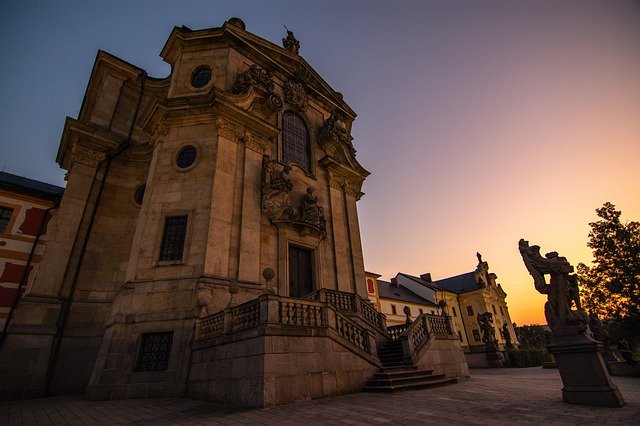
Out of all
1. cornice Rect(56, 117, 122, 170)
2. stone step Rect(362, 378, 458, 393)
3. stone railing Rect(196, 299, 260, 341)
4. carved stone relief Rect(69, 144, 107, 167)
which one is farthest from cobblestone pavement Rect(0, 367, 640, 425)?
cornice Rect(56, 117, 122, 170)

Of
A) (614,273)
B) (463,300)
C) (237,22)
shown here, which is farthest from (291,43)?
(463,300)

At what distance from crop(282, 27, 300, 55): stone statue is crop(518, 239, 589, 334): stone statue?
22141 mm

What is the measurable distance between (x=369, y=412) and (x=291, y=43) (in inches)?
1006

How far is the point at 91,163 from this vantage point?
54.6ft

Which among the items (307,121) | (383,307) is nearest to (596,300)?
(383,307)

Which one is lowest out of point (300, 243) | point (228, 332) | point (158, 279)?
point (228, 332)

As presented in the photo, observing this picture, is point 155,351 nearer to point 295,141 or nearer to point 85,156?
point 85,156

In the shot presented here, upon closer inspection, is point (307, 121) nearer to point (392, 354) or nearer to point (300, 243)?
point (300, 243)

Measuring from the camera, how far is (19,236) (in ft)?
51.3

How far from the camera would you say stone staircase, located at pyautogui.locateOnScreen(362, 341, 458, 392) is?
912 cm

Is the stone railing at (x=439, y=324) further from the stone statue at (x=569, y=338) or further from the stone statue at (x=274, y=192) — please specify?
the stone statue at (x=274, y=192)

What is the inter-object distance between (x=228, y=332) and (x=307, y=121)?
1656 cm

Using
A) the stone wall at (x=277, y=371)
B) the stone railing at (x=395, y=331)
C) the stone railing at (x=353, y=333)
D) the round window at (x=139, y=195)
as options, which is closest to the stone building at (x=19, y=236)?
the round window at (x=139, y=195)

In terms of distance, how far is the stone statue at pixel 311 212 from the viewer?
56.0 feet
